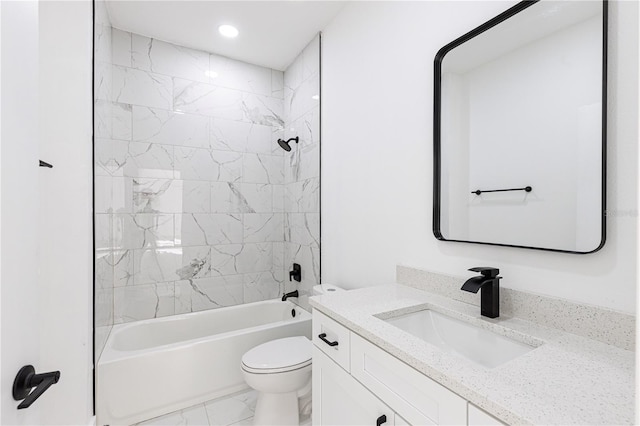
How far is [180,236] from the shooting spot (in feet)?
8.61

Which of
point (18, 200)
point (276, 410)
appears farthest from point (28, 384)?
point (276, 410)

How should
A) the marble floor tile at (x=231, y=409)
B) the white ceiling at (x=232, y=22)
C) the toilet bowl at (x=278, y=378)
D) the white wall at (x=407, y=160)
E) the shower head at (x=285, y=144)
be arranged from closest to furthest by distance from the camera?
1. the white wall at (x=407, y=160)
2. the toilet bowl at (x=278, y=378)
3. the marble floor tile at (x=231, y=409)
4. the white ceiling at (x=232, y=22)
5. the shower head at (x=285, y=144)

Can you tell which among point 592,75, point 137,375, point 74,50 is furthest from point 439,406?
point 74,50

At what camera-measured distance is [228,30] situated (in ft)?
7.84

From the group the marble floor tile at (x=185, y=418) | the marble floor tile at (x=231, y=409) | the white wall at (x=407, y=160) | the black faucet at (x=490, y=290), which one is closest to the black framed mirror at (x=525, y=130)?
the white wall at (x=407, y=160)

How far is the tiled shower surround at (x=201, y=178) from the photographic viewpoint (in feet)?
7.93

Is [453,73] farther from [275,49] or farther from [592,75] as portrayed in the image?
[275,49]

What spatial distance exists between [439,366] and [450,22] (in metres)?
1.41

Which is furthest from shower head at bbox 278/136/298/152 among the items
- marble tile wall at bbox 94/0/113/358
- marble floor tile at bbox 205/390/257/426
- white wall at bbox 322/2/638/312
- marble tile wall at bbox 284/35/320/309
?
marble floor tile at bbox 205/390/257/426

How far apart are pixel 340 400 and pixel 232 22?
2526mm

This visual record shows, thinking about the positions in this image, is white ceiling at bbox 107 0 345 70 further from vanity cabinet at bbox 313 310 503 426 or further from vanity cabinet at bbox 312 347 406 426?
vanity cabinet at bbox 312 347 406 426

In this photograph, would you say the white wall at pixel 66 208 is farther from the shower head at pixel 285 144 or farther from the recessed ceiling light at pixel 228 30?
the shower head at pixel 285 144

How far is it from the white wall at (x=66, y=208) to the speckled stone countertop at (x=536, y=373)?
1.37 meters

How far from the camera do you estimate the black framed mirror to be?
0.93 m
